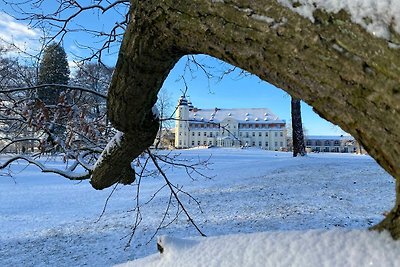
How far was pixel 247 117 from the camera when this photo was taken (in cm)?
6475

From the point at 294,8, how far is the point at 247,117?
64.4 m

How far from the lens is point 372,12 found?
85 cm

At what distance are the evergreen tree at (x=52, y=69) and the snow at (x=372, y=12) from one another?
3727 millimetres

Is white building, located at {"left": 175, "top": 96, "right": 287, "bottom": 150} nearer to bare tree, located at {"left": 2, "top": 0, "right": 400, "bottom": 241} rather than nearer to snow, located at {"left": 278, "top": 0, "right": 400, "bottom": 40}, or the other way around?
bare tree, located at {"left": 2, "top": 0, "right": 400, "bottom": 241}

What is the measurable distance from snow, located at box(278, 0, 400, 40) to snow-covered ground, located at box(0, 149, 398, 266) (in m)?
3.80

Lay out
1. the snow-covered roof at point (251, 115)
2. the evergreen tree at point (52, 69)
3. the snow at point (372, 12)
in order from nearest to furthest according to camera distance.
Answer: the snow at point (372, 12) → the evergreen tree at point (52, 69) → the snow-covered roof at point (251, 115)

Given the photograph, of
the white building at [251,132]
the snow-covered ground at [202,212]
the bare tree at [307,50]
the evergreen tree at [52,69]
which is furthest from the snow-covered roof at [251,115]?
the bare tree at [307,50]

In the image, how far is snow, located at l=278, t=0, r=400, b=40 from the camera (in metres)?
0.83

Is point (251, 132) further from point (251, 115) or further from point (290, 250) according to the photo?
point (290, 250)

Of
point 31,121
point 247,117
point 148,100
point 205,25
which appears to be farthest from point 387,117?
point 247,117

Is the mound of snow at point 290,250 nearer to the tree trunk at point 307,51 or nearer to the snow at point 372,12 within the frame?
the tree trunk at point 307,51

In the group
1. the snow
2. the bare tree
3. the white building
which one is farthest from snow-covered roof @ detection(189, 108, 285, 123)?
the snow

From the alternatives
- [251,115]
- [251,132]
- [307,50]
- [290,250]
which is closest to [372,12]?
[307,50]

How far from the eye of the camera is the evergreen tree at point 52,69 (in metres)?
4.14
